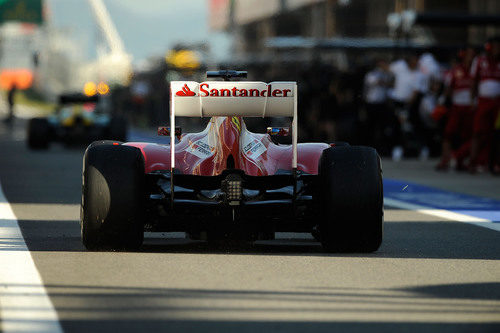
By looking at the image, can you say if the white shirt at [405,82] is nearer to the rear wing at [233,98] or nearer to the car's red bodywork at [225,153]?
the car's red bodywork at [225,153]

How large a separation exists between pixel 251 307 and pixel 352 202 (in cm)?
268

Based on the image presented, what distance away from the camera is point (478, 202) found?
1587cm

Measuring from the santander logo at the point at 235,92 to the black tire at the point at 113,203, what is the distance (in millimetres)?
649

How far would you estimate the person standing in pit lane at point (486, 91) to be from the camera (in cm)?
2075

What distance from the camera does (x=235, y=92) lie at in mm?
10172

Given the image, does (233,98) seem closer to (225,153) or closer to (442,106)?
(225,153)

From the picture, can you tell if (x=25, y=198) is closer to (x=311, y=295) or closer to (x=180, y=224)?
(x=180, y=224)

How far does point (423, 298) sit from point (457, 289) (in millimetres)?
441

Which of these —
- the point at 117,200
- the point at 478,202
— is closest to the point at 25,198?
the point at 478,202

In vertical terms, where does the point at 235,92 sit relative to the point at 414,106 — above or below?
above

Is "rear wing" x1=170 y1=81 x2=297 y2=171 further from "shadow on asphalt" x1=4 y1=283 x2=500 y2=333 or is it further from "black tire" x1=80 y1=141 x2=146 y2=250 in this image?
"shadow on asphalt" x1=4 y1=283 x2=500 y2=333

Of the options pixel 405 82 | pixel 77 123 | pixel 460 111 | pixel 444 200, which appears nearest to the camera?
pixel 444 200

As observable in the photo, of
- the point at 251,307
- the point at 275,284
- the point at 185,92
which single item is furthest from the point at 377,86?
the point at 251,307

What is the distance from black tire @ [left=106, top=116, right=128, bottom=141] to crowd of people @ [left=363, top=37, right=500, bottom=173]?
6957mm
